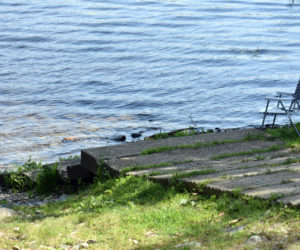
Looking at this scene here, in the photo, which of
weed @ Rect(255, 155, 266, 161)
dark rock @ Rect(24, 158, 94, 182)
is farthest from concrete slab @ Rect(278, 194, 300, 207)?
dark rock @ Rect(24, 158, 94, 182)

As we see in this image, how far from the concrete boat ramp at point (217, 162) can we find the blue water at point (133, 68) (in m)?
3.41

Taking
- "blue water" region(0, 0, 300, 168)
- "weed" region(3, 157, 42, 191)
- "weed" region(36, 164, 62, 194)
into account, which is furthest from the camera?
"blue water" region(0, 0, 300, 168)

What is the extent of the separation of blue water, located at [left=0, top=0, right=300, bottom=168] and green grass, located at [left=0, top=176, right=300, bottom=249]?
16.5 ft

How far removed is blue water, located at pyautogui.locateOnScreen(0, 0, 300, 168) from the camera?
44.1 feet

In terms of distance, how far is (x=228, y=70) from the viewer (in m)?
17.5

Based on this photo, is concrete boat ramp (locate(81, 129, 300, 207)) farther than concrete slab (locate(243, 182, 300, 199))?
Yes

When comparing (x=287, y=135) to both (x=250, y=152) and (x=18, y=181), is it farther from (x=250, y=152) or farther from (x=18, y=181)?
(x=18, y=181)

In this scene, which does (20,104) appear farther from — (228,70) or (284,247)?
(284,247)

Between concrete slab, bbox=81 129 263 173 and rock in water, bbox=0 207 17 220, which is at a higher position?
concrete slab, bbox=81 129 263 173

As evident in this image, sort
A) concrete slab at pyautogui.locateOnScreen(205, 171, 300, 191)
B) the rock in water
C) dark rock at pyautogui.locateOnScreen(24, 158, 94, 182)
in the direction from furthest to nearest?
dark rock at pyautogui.locateOnScreen(24, 158, 94, 182), the rock in water, concrete slab at pyautogui.locateOnScreen(205, 171, 300, 191)

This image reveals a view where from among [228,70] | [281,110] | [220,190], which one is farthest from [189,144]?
[228,70]

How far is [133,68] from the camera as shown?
1795cm

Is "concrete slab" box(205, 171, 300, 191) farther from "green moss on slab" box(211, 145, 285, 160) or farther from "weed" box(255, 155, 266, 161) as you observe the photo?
"green moss on slab" box(211, 145, 285, 160)

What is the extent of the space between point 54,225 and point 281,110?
15.8ft
